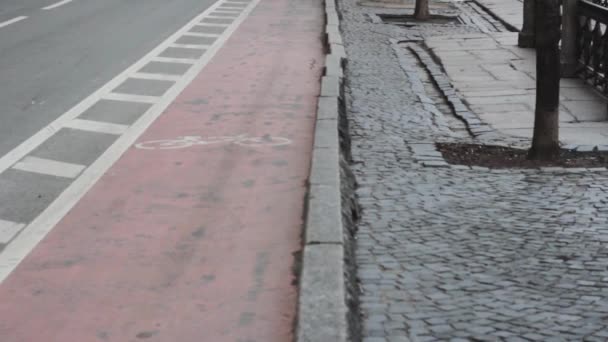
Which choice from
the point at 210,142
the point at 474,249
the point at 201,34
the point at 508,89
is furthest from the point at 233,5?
the point at 474,249

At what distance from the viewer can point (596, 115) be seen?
12.1m

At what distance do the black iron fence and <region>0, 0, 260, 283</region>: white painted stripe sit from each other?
5619mm

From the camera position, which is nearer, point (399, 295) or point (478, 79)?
point (399, 295)

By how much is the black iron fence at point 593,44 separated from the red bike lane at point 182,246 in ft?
13.2

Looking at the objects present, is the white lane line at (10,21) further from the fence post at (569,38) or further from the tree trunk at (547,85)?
the tree trunk at (547,85)

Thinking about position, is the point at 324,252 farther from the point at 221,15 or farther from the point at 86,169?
the point at 221,15

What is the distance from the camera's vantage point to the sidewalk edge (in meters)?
5.25

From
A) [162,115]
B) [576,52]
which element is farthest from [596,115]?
[162,115]

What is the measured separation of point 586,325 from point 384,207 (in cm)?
271

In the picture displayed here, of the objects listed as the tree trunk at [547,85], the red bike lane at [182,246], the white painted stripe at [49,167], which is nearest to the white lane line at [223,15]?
the red bike lane at [182,246]

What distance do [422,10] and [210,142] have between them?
12.6 m

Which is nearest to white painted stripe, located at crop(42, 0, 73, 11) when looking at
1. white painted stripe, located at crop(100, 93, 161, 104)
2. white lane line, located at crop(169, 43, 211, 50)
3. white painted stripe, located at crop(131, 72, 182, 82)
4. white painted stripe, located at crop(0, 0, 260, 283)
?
white lane line, located at crop(169, 43, 211, 50)

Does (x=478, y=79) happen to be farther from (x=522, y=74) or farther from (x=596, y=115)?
(x=596, y=115)

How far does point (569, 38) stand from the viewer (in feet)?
47.3
